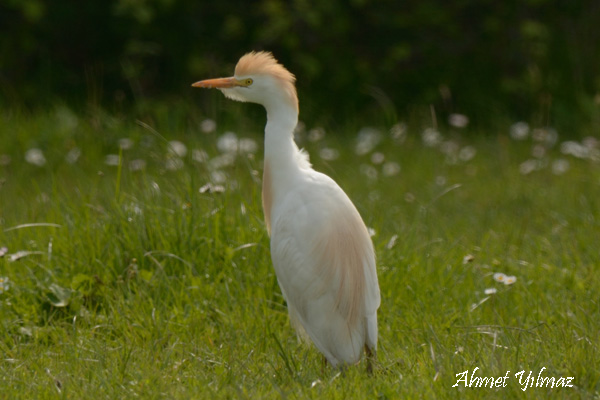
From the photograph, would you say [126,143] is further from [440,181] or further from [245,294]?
[245,294]

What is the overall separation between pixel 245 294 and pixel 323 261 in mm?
658

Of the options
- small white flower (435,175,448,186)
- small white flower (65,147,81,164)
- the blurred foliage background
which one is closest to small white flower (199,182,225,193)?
small white flower (65,147,81,164)

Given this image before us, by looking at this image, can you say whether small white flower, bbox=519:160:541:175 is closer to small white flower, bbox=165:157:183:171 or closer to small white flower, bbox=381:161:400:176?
small white flower, bbox=381:161:400:176

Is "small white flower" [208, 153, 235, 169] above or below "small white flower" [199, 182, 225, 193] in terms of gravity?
below

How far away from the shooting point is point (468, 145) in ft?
23.9

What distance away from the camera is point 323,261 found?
126 inches

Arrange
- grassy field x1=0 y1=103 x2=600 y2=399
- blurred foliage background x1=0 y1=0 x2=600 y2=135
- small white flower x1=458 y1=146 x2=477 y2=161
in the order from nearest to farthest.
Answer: grassy field x1=0 y1=103 x2=600 y2=399
small white flower x1=458 y1=146 x2=477 y2=161
blurred foliage background x1=0 y1=0 x2=600 y2=135

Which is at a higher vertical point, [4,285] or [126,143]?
[4,285]

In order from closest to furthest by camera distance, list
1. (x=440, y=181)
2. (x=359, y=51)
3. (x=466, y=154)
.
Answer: (x=440, y=181), (x=466, y=154), (x=359, y=51)

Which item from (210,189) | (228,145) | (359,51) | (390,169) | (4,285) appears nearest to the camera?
(4,285)

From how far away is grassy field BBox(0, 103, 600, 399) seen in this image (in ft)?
9.46

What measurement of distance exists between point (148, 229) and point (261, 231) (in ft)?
1.78

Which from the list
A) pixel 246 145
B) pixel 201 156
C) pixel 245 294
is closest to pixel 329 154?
pixel 246 145

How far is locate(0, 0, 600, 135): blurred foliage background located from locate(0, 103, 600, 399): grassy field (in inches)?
88.6
